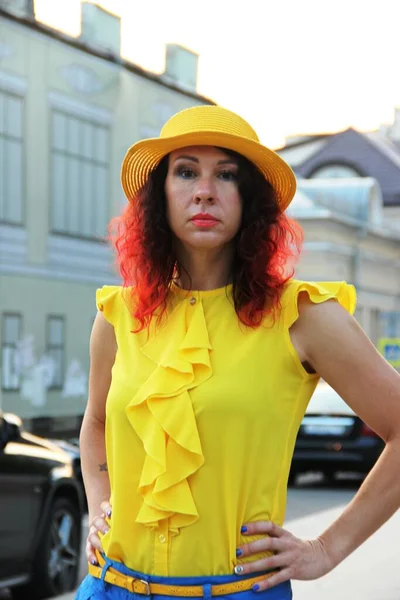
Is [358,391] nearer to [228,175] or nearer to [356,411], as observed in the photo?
[356,411]

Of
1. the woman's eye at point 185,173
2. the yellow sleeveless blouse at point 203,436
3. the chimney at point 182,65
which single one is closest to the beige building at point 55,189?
the chimney at point 182,65

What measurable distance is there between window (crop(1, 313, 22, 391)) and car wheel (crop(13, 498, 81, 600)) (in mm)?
19406

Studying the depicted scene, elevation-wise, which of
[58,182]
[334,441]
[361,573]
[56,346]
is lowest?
[361,573]

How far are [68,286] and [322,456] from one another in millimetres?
14653

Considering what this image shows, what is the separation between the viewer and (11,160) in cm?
2911

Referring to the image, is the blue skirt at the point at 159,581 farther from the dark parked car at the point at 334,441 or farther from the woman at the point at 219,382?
the dark parked car at the point at 334,441

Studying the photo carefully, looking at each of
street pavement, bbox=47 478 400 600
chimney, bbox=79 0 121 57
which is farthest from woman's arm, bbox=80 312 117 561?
chimney, bbox=79 0 121 57

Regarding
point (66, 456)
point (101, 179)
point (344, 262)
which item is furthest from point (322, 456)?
point (344, 262)

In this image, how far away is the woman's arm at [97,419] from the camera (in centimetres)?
307

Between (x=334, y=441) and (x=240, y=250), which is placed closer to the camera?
(x=240, y=250)

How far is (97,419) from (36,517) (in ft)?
17.8

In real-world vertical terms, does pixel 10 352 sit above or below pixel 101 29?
below

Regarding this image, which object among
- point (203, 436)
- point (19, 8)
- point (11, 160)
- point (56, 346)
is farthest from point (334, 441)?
point (19, 8)

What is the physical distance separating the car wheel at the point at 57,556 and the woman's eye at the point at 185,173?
19.0ft
